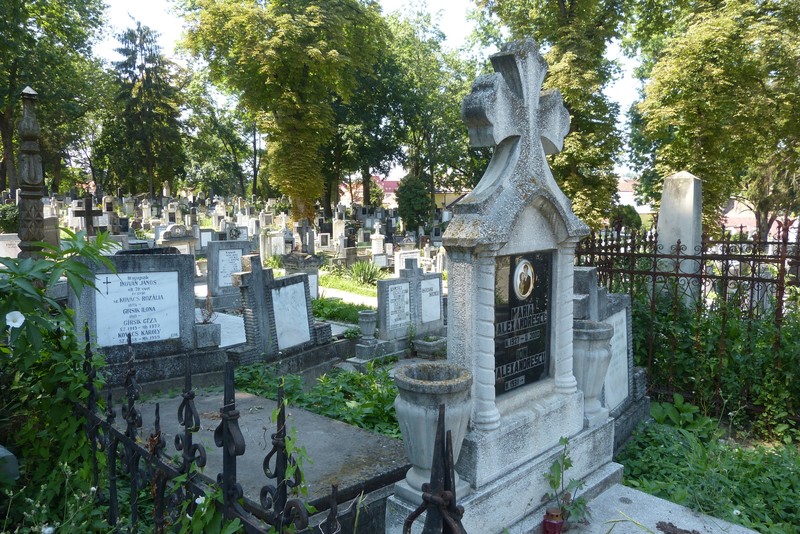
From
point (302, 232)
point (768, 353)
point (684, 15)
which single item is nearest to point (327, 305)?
point (768, 353)

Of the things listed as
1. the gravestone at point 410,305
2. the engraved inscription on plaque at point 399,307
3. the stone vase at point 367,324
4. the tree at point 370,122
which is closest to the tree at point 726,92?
the gravestone at point 410,305

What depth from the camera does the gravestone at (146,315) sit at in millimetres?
5551

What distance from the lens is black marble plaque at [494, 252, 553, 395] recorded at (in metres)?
3.95

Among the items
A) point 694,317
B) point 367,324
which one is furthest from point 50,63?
point 694,317

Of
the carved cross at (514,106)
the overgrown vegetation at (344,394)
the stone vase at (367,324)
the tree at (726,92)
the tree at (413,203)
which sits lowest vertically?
the overgrown vegetation at (344,394)

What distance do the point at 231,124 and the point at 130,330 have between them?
42.0 metres

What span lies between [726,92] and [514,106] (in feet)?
49.2

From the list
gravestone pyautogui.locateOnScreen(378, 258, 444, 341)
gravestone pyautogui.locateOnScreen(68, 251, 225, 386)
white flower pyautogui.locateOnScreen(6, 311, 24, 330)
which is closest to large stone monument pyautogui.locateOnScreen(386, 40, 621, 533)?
white flower pyautogui.locateOnScreen(6, 311, 24, 330)

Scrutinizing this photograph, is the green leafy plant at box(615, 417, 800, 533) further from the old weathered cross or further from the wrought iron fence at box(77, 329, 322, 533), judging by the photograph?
the wrought iron fence at box(77, 329, 322, 533)

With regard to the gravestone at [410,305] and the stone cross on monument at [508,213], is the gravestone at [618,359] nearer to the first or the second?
the stone cross on monument at [508,213]

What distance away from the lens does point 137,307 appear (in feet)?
19.1

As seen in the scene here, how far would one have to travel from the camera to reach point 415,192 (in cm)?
3128

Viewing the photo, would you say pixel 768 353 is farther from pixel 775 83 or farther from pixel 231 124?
pixel 231 124

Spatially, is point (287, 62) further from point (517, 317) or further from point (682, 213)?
point (517, 317)
